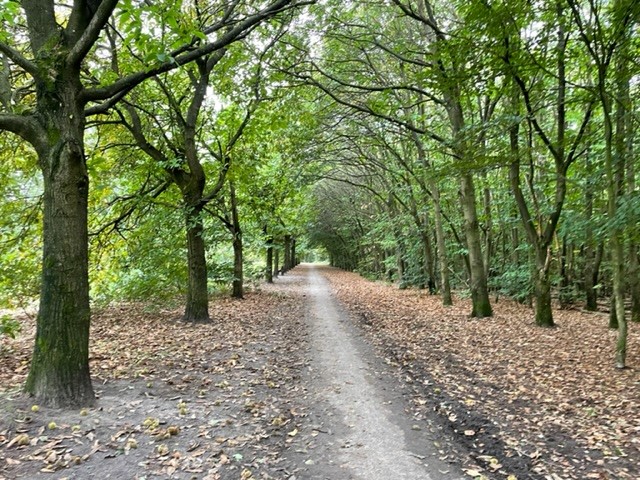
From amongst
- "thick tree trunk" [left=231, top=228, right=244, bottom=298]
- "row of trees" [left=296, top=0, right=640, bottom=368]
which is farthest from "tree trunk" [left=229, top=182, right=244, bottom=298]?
"row of trees" [left=296, top=0, right=640, bottom=368]

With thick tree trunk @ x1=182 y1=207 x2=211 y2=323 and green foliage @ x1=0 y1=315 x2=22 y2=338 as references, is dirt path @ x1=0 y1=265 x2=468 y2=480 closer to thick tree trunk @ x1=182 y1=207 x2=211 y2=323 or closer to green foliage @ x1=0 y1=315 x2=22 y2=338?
green foliage @ x1=0 y1=315 x2=22 y2=338

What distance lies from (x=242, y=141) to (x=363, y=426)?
9906 millimetres

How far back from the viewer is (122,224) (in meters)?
12.1

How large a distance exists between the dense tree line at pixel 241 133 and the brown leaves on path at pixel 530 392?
1191 millimetres

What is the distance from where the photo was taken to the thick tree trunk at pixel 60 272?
484 centimetres

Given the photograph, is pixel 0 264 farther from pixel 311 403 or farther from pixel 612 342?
pixel 612 342

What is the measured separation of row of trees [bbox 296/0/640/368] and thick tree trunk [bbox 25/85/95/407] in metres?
7.16

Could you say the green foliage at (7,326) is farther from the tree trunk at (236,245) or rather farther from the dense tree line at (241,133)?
the tree trunk at (236,245)

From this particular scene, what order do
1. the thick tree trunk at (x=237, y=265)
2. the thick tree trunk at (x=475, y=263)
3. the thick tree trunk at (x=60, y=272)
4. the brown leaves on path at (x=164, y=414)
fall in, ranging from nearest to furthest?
the brown leaves on path at (x=164, y=414) < the thick tree trunk at (x=60, y=272) < the thick tree trunk at (x=475, y=263) < the thick tree trunk at (x=237, y=265)

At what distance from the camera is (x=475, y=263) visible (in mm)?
12883

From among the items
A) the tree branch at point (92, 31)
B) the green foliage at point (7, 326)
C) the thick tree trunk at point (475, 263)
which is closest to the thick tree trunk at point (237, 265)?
the thick tree trunk at point (475, 263)

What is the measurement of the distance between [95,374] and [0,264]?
12.9 feet

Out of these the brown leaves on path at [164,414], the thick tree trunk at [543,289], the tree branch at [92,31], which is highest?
the tree branch at [92,31]

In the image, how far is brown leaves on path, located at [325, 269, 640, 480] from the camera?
13.7 feet
